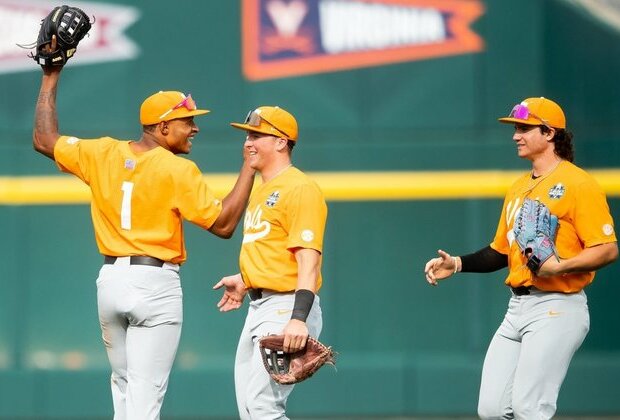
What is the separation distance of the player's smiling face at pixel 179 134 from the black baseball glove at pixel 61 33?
623 millimetres

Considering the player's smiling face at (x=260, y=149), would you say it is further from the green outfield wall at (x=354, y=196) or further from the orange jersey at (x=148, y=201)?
the green outfield wall at (x=354, y=196)

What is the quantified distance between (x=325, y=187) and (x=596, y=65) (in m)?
2.16

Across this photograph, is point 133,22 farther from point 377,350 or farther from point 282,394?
point 282,394

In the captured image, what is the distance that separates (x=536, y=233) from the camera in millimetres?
6453

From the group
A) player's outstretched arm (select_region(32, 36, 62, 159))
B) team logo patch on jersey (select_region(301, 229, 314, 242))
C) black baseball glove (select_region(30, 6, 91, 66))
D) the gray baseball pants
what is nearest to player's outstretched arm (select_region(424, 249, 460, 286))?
team logo patch on jersey (select_region(301, 229, 314, 242))

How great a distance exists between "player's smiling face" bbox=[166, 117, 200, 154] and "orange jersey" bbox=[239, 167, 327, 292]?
1.73ft

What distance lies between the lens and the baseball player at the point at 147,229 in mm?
6602

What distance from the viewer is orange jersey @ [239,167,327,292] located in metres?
6.50

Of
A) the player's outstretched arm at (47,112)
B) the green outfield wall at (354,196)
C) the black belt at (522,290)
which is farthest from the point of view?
the green outfield wall at (354,196)

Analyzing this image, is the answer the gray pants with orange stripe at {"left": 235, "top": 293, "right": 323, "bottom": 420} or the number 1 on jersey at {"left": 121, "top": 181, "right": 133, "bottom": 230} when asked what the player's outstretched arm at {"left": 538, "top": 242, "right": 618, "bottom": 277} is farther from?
the number 1 on jersey at {"left": 121, "top": 181, "right": 133, "bottom": 230}

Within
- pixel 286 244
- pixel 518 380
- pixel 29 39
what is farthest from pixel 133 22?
pixel 518 380

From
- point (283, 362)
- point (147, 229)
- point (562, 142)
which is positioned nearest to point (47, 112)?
point (147, 229)

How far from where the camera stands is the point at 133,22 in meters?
9.80

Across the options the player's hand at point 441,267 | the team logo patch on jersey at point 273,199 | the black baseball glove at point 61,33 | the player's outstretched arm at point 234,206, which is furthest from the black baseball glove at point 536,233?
the black baseball glove at point 61,33
